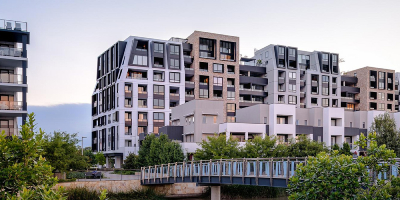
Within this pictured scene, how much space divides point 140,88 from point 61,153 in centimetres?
3339

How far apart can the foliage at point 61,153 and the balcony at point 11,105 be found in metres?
3.90

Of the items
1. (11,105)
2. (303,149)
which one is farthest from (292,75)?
(11,105)

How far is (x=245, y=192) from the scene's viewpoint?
41.0m

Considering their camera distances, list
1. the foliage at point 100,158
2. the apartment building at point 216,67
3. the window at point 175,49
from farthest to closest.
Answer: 1. the foliage at point 100,158
2. the apartment building at point 216,67
3. the window at point 175,49

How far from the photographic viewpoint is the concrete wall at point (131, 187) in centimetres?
3722

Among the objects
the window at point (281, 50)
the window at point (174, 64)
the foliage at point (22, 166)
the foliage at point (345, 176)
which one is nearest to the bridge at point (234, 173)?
the foliage at point (345, 176)

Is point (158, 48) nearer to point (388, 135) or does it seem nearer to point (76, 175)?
point (76, 175)

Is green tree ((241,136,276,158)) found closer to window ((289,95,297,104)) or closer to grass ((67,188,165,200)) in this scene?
grass ((67,188,165,200))

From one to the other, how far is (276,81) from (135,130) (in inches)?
1134

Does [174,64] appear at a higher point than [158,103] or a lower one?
higher

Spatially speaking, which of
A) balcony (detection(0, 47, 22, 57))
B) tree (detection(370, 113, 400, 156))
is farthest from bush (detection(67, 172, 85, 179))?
tree (detection(370, 113, 400, 156))

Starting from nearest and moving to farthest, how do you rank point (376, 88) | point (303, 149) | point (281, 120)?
point (303, 149), point (281, 120), point (376, 88)

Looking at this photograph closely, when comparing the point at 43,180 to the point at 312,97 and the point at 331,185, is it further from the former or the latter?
the point at 312,97

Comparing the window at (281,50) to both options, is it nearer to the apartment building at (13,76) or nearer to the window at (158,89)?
the window at (158,89)
